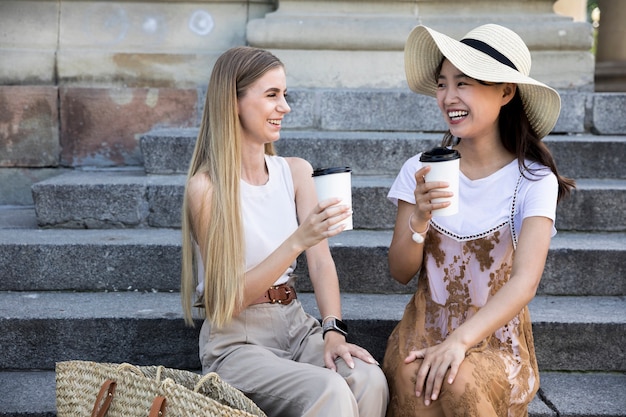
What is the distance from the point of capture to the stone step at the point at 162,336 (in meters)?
3.38

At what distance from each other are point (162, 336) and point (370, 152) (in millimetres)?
1738

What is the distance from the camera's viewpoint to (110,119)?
5254mm

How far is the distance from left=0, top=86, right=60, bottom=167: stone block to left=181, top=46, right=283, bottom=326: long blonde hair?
2737mm

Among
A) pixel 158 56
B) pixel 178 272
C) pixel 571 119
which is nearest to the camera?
pixel 178 272

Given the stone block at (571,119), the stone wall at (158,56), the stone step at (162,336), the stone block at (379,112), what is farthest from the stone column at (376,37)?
the stone step at (162,336)

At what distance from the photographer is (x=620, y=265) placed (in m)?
3.73

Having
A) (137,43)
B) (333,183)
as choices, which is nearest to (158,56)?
(137,43)

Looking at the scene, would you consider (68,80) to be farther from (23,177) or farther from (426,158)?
(426,158)

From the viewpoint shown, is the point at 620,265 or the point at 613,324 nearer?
the point at 613,324

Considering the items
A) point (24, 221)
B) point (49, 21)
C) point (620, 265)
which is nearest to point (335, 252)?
point (620, 265)

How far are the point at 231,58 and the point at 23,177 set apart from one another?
301 centimetres

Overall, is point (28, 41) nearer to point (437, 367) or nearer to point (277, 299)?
point (277, 299)

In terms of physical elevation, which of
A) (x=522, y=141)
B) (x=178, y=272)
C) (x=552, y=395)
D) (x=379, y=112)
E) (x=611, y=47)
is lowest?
(x=552, y=395)

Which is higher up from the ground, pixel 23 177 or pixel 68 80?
pixel 68 80
